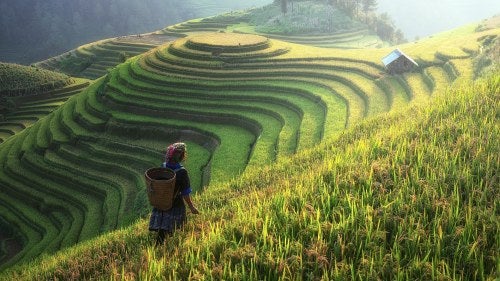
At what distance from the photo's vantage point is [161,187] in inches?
238

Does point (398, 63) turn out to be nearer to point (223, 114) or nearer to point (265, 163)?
point (223, 114)

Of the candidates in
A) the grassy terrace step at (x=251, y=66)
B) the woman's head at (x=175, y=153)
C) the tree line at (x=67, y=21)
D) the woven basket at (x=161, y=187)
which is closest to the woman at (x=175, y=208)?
the woman's head at (x=175, y=153)

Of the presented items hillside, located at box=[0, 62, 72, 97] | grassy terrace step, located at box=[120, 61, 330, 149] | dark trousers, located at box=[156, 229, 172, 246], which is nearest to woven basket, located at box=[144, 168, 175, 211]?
dark trousers, located at box=[156, 229, 172, 246]

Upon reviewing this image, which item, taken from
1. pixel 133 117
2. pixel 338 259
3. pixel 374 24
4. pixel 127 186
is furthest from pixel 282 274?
pixel 374 24

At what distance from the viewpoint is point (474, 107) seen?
29.6 ft

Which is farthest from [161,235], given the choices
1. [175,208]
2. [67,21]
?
[67,21]

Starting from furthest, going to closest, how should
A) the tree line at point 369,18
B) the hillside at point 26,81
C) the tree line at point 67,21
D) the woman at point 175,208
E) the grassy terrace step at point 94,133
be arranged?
the tree line at point 67,21 < the tree line at point 369,18 < the hillside at point 26,81 < the grassy terrace step at point 94,133 < the woman at point 175,208

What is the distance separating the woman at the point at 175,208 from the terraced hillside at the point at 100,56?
46.7m

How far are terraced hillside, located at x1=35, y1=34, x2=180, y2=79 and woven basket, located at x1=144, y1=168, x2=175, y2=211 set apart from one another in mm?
46881

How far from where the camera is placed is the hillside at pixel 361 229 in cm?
425

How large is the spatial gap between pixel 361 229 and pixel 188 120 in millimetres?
19590

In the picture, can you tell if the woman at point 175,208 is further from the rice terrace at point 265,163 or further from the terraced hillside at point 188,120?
the terraced hillside at point 188,120

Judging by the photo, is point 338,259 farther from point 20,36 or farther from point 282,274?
point 20,36

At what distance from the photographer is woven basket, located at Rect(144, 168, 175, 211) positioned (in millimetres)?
6008
